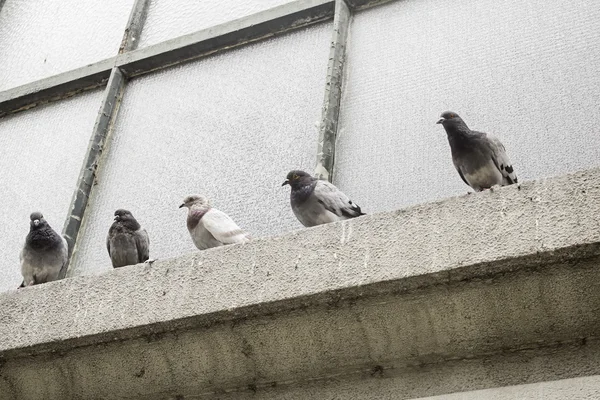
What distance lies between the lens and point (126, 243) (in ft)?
11.2

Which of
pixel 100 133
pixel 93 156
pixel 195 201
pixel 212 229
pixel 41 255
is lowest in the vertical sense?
pixel 41 255

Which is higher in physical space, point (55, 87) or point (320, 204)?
point (55, 87)

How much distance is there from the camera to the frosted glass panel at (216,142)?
12.7ft

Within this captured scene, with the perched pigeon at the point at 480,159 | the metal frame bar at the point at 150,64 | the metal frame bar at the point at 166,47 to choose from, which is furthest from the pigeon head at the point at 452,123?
the metal frame bar at the point at 166,47

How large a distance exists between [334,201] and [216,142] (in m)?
1.22

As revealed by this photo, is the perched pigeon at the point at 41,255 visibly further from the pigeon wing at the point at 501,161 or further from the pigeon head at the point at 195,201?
the pigeon wing at the point at 501,161

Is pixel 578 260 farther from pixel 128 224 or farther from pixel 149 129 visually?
pixel 149 129

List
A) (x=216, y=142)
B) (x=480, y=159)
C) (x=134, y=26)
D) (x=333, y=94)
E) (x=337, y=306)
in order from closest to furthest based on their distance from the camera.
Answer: (x=337, y=306), (x=480, y=159), (x=333, y=94), (x=216, y=142), (x=134, y=26)

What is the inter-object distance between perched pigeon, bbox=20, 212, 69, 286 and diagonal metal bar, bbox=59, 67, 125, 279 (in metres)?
0.16

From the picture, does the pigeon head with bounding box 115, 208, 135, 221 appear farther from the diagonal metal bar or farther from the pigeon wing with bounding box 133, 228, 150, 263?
the diagonal metal bar

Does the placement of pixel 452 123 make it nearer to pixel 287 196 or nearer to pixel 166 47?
pixel 287 196

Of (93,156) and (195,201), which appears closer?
(195,201)

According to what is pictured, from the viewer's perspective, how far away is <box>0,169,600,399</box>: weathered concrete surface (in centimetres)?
237

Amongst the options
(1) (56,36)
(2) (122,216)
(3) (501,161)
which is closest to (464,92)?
(3) (501,161)
